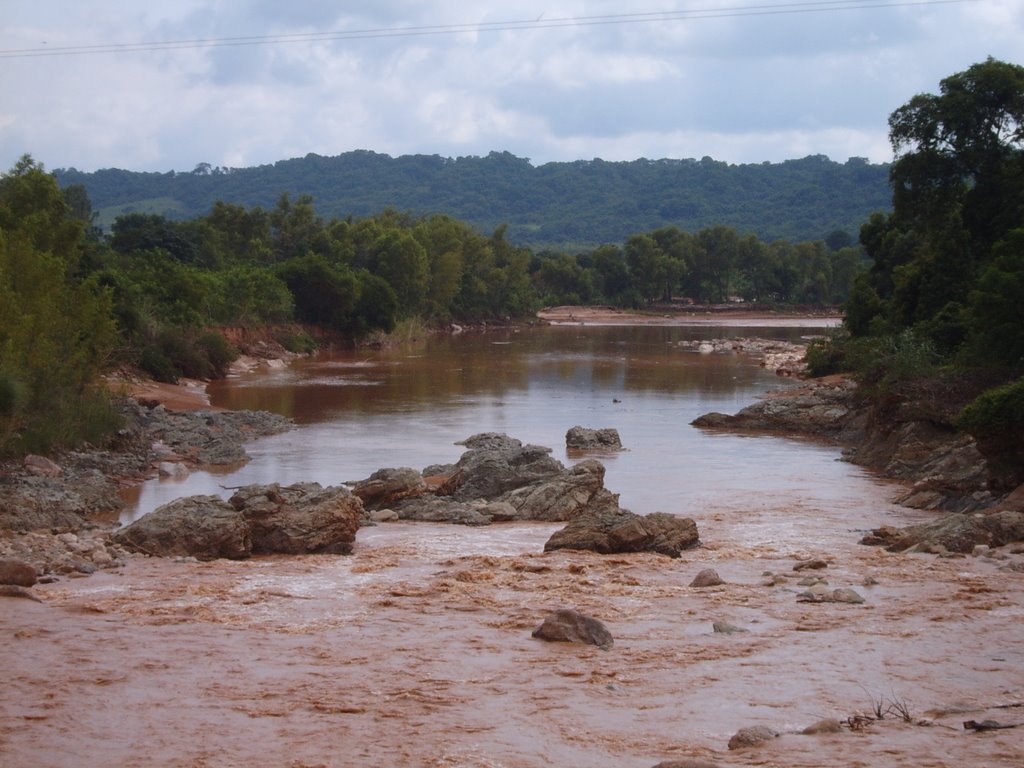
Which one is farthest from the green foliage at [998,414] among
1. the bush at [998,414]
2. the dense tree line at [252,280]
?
the dense tree line at [252,280]

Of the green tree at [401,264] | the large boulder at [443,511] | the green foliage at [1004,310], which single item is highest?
the green tree at [401,264]

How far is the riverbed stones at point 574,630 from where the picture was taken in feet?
36.3

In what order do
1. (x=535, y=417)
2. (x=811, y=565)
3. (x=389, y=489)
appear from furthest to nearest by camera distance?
(x=535, y=417) → (x=389, y=489) → (x=811, y=565)

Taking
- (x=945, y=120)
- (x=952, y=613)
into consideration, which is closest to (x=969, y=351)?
(x=945, y=120)

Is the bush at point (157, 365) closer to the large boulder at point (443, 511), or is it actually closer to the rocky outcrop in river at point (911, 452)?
the rocky outcrop in river at point (911, 452)

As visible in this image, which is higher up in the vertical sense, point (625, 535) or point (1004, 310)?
point (1004, 310)

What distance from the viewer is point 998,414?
19062 millimetres

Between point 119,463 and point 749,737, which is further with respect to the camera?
point 119,463

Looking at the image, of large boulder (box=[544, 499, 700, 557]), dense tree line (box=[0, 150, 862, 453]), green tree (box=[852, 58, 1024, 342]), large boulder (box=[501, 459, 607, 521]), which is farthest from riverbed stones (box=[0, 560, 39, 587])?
green tree (box=[852, 58, 1024, 342])

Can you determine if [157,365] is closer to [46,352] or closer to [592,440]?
[592,440]

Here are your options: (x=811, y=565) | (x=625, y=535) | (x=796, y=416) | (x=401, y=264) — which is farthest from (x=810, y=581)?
(x=401, y=264)

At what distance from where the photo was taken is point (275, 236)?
99250mm

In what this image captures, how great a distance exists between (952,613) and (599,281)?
120 metres

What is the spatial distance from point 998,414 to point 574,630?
→ 10959 millimetres
